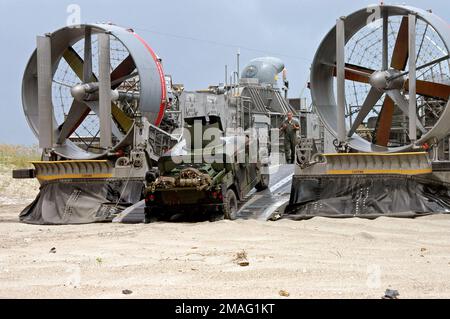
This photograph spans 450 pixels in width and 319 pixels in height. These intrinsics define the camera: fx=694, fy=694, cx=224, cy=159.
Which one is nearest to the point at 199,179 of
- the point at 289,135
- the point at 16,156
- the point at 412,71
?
the point at 412,71

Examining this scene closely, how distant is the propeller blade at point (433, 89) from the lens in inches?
372

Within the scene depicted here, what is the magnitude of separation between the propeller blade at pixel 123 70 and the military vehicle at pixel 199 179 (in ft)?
6.03

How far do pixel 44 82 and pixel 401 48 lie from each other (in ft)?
18.5

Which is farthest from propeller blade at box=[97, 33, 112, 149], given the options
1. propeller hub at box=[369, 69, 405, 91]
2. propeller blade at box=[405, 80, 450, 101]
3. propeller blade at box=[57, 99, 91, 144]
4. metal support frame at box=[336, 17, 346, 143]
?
propeller blade at box=[405, 80, 450, 101]

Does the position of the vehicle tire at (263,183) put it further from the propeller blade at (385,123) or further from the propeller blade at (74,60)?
the propeller blade at (74,60)

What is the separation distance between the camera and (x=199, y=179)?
9.02m

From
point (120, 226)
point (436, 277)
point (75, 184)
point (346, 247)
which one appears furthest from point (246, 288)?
point (75, 184)

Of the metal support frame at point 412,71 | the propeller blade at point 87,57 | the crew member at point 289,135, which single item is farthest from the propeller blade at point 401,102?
the propeller blade at point 87,57

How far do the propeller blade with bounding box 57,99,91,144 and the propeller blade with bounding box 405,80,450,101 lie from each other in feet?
17.5

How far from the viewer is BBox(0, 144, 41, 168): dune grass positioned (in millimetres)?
19672

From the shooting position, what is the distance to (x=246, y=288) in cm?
456

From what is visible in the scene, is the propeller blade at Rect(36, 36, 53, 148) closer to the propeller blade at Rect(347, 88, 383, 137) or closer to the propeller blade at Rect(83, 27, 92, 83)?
the propeller blade at Rect(83, 27, 92, 83)
